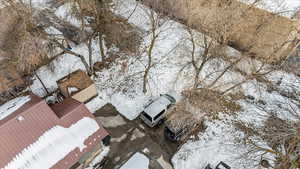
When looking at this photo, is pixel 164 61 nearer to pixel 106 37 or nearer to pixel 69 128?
pixel 106 37

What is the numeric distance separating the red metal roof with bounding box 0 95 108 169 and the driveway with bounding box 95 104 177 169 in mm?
1878

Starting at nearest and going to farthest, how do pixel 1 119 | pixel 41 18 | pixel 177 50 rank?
pixel 1 119 → pixel 177 50 → pixel 41 18

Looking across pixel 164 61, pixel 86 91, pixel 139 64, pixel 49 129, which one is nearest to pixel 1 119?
pixel 49 129

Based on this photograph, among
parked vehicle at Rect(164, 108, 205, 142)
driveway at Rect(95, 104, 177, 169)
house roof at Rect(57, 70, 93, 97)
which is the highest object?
house roof at Rect(57, 70, 93, 97)

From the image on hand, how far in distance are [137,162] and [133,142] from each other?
176 centimetres

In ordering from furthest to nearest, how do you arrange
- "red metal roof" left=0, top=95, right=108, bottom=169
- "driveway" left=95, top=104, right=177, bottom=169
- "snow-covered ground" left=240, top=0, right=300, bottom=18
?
1. "snow-covered ground" left=240, top=0, right=300, bottom=18
2. "driveway" left=95, top=104, right=177, bottom=169
3. "red metal roof" left=0, top=95, right=108, bottom=169

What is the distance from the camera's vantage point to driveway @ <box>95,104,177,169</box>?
1248cm

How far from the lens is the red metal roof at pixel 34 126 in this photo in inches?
380

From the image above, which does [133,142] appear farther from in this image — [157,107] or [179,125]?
[179,125]

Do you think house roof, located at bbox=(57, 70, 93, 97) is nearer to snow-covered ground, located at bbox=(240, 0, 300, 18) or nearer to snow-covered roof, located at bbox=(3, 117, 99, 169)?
snow-covered roof, located at bbox=(3, 117, 99, 169)

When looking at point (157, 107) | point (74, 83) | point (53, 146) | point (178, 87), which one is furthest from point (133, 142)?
point (74, 83)

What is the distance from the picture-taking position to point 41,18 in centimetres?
2152

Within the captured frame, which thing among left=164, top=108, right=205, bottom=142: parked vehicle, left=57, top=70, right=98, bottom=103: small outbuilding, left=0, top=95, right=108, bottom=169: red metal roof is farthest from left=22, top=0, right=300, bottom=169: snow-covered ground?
left=0, top=95, right=108, bottom=169: red metal roof

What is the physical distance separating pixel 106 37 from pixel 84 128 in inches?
420
